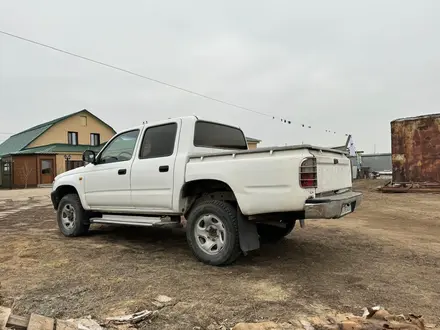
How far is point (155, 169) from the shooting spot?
508 centimetres

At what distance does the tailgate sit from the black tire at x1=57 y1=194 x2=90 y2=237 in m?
4.50

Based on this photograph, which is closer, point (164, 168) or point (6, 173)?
point (164, 168)

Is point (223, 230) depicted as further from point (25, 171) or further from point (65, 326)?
point (25, 171)

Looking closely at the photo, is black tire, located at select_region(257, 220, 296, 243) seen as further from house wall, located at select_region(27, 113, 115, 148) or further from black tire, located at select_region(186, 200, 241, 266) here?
house wall, located at select_region(27, 113, 115, 148)

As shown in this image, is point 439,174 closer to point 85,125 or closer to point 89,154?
point 89,154

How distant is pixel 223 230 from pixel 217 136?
5.51 ft

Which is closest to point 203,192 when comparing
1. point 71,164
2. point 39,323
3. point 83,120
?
point 39,323

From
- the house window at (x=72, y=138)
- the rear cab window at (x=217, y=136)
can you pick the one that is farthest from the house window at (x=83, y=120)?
the rear cab window at (x=217, y=136)

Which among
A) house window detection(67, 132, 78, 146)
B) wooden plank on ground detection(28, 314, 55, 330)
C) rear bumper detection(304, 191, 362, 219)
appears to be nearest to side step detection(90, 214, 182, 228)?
rear bumper detection(304, 191, 362, 219)

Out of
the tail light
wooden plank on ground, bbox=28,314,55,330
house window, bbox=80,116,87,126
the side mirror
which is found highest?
house window, bbox=80,116,87,126

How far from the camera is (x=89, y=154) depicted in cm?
622

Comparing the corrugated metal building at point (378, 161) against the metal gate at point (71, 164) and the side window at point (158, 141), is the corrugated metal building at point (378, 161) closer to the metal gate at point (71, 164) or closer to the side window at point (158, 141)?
the metal gate at point (71, 164)

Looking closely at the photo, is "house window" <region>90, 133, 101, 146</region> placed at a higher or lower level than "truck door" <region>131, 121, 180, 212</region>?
higher

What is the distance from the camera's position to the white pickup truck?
12.7ft
